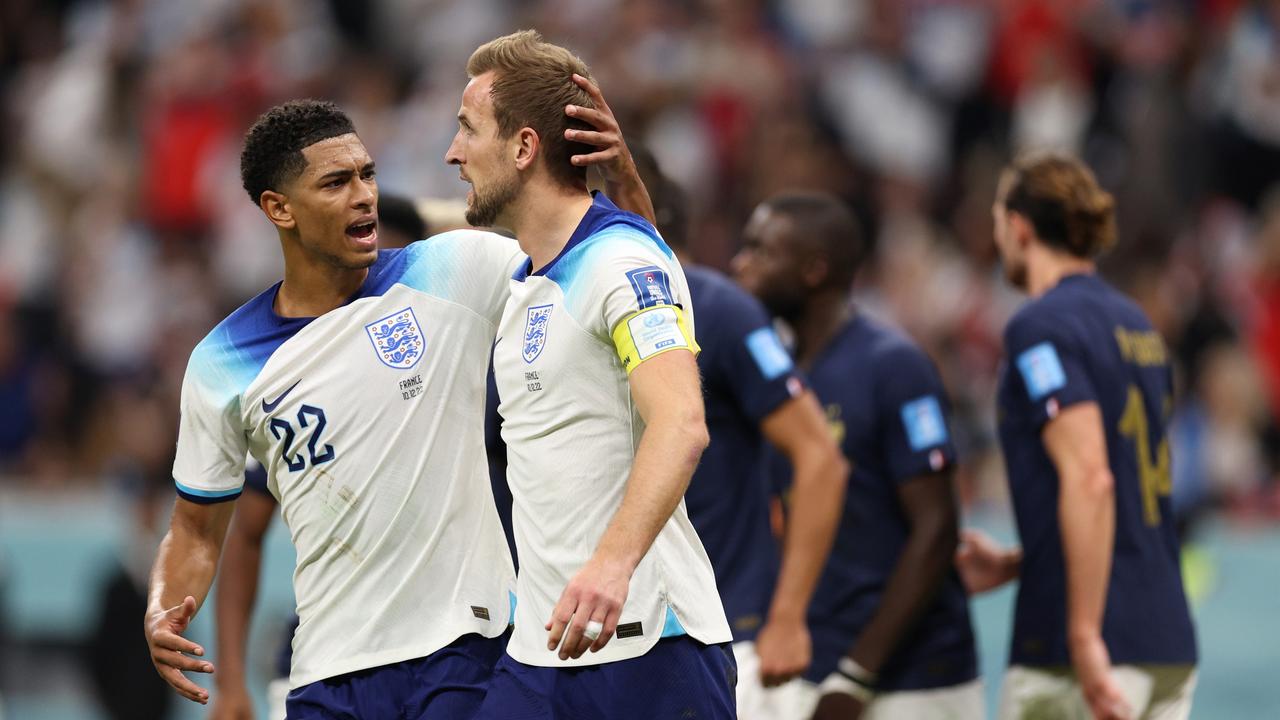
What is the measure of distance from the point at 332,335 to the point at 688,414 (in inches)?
51.6

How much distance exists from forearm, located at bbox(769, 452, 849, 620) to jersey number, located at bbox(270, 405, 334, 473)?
171cm

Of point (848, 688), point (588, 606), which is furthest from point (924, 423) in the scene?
point (588, 606)

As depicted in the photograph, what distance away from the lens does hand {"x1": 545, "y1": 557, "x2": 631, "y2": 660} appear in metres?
3.89

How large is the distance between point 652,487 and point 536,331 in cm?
64

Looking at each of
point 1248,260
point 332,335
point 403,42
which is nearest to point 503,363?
point 332,335

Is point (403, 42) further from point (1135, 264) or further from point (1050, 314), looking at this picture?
point (1050, 314)

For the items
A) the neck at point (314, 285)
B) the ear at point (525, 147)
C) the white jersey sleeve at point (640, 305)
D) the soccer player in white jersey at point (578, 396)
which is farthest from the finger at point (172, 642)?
the ear at point (525, 147)

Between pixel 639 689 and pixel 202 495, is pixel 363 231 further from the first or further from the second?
pixel 639 689

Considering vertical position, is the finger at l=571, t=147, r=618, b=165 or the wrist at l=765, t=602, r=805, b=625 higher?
the finger at l=571, t=147, r=618, b=165

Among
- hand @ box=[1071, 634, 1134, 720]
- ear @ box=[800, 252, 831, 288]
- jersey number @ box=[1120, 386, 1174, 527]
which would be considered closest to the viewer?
hand @ box=[1071, 634, 1134, 720]

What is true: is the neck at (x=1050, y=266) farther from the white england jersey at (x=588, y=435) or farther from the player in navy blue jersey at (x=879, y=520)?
the white england jersey at (x=588, y=435)

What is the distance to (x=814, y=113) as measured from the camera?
13.2m

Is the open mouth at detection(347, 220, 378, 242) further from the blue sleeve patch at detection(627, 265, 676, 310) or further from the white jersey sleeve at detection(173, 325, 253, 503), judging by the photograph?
the blue sleeve patch at detection(627, 265, 676, 310)

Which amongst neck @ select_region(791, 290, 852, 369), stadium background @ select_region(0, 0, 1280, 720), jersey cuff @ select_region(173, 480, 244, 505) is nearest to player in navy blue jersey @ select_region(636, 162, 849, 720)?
neck @ select_region(791, 290, 852, 369)
